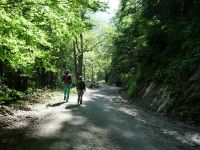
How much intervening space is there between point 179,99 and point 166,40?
991 centimetres

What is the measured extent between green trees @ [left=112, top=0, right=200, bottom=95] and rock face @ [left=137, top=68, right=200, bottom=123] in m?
0.72

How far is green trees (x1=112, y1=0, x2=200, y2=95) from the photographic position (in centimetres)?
2136

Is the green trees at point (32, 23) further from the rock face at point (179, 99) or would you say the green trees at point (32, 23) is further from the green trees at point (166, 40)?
the green trees at point (166, 40)

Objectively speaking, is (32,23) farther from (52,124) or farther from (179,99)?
(179,99)

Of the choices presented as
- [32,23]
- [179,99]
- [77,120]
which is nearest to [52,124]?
[77,120]

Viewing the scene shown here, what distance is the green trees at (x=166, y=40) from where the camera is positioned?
21.4 metres

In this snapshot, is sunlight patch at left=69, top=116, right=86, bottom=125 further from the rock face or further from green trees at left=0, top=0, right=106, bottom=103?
the rock face

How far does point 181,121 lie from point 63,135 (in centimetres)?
718

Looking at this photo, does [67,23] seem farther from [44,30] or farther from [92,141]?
[92,141]

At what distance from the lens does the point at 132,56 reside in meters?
34.9

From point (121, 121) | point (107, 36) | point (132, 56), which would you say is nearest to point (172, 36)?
point (132, 56)

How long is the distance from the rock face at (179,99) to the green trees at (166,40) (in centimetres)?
72

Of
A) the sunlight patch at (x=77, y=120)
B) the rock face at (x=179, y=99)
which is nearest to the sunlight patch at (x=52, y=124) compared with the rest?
the sunlight patch at (x=77, y=120)

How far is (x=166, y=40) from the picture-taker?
1068 inches
